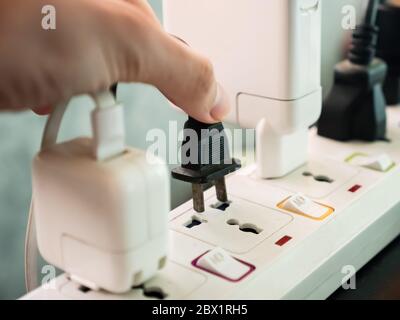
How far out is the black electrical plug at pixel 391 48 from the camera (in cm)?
102

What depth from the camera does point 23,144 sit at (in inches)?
30.2

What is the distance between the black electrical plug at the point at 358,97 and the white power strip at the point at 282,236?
0.06m

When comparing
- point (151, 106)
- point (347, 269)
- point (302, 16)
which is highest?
point (302, 16)

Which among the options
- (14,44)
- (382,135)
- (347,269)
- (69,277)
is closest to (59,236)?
(69,277)

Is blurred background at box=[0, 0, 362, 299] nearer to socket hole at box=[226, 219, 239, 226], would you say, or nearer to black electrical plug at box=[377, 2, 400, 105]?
socket hole at box=[226, 219, 239, 226]

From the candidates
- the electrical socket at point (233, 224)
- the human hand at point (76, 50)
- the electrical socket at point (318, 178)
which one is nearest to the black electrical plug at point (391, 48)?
the electrical socket at point (318, 178)

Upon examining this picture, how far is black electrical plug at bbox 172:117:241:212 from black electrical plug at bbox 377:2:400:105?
0.45 m

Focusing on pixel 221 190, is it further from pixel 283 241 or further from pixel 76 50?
pixel 76 50

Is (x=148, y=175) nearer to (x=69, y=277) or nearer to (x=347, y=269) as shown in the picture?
(x=69, y=277)

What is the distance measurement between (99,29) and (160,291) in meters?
0.23

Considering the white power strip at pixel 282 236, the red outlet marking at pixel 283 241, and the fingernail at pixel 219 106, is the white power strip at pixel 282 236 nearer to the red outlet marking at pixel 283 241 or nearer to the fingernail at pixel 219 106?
the red outlet marking at pixel 283 241

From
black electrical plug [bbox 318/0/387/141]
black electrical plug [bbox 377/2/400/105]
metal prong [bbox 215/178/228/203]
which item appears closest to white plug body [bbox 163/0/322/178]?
metal prong [bbox 215/178/228/203]

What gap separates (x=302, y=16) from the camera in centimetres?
66

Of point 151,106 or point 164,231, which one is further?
point 151,106
